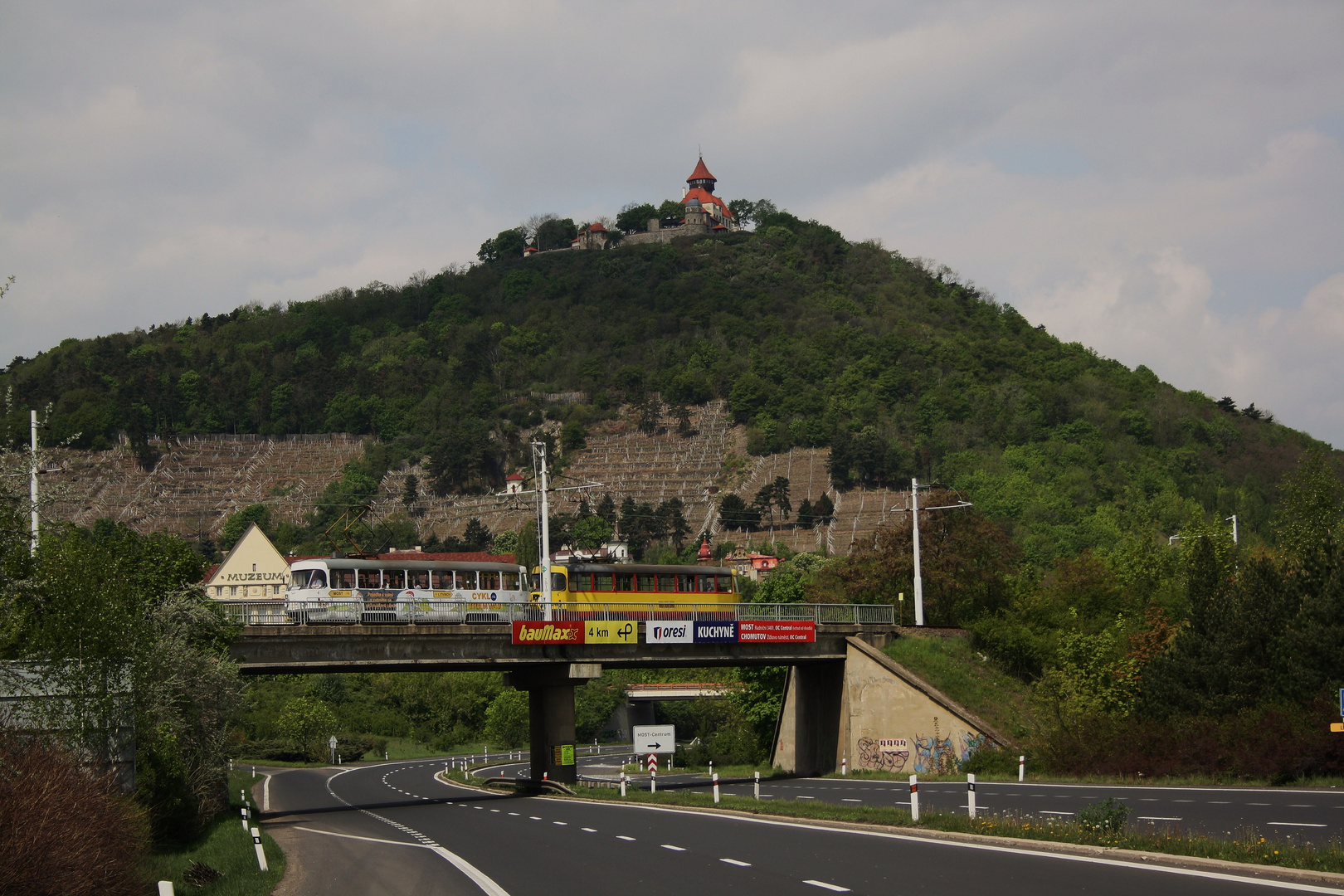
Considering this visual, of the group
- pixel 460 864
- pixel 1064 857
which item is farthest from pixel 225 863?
pixel 1064 857

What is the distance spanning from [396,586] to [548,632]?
15611 millimetres

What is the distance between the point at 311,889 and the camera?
21.5 m

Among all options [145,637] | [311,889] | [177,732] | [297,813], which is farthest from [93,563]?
[297,813]

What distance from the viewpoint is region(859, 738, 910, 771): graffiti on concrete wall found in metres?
50.6

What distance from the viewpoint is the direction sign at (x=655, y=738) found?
167ft

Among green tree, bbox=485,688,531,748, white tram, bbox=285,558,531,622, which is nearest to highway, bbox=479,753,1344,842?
white tram, bbox=285,558,531,622

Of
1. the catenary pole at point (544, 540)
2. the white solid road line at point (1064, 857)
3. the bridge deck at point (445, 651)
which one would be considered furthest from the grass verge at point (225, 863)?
the catenary pole at point (544, 540)

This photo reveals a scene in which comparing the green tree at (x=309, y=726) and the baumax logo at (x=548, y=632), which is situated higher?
the baumax logo at (x=548, y=632)

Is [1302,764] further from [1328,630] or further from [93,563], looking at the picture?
[93,563]

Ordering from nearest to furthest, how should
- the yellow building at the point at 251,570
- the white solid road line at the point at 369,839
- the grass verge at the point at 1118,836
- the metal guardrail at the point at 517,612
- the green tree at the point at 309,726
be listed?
the grass verge at the point at 1118,836 → the white solid road line at the point at 369,839 → the metal guardrail at the point at 517,612 → the green tree at the point at 309,726 → the yellow building at the point at 251,570

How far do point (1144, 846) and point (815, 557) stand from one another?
13767cm

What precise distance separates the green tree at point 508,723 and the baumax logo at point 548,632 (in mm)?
54374

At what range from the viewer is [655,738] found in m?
51.4

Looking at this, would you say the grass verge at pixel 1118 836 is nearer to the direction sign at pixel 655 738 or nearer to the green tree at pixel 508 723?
the direction sign at pixel 655 738
